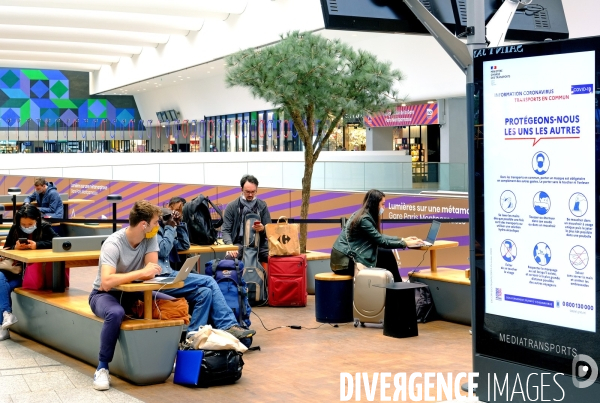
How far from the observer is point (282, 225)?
382 inches

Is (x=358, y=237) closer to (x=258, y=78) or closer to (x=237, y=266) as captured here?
(x=237, y=266)

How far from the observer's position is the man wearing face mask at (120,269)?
6.18 metres

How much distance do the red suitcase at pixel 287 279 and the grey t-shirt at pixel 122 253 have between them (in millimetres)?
3430

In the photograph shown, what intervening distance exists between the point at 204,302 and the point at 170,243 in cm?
68

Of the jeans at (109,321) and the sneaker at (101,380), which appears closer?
the sneaker at (101,380)

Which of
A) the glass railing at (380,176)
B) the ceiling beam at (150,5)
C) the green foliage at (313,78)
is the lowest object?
the glass railing at (380,176)

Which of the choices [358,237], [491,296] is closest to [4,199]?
[358,237]

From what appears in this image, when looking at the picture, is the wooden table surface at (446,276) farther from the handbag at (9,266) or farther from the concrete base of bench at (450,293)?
the handbag at (9,266)

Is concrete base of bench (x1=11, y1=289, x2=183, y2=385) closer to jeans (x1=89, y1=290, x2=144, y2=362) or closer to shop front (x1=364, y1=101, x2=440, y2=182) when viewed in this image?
jeans (x1=89, y1=290, x2=144, y2=362)

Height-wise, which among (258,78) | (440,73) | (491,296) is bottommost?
(491,296)

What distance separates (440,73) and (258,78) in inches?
659

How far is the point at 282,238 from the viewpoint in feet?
32.0

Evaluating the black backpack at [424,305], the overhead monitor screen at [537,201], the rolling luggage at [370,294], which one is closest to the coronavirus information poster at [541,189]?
the overhead monitor screen at [537,201]

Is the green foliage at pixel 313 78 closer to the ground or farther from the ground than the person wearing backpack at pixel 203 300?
farther from the ground
